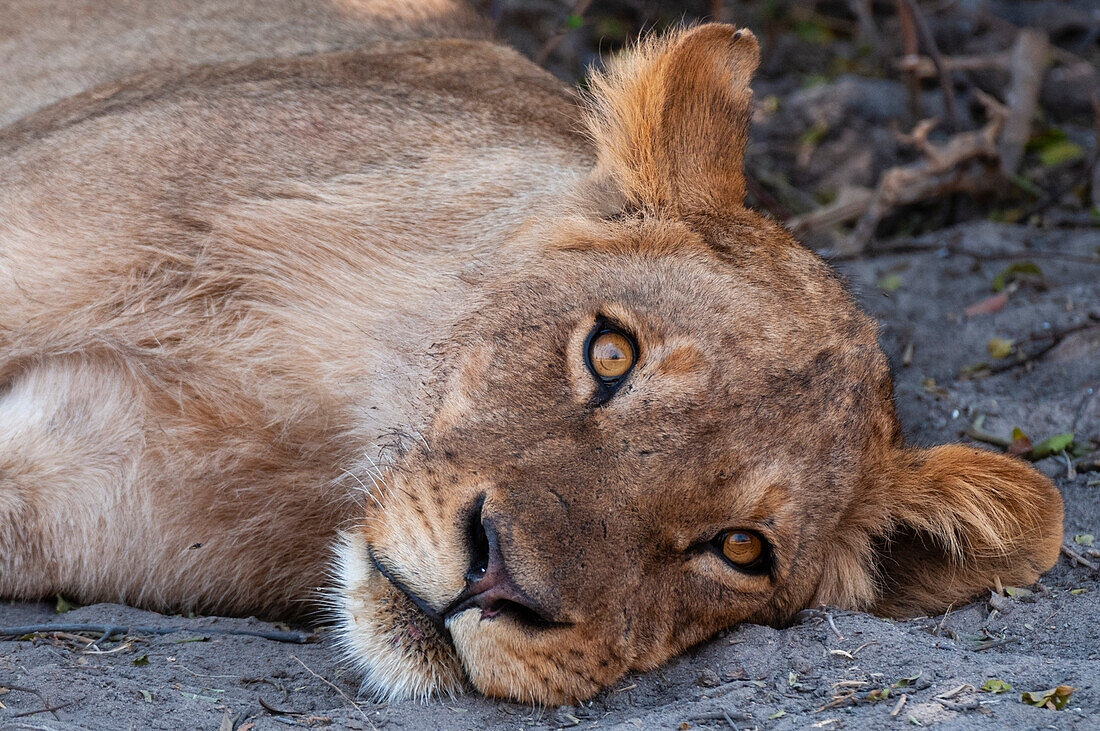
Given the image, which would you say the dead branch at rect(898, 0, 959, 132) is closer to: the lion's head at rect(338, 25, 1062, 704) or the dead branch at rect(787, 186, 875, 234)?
the dead branch at rect(787, 186, 875, 234)

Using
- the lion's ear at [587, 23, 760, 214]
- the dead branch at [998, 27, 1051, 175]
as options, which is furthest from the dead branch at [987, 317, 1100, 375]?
the lion's ear at [587, 23, 760, 214]

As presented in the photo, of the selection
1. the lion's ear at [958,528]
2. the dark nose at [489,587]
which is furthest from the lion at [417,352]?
the dark nose at [489,587]

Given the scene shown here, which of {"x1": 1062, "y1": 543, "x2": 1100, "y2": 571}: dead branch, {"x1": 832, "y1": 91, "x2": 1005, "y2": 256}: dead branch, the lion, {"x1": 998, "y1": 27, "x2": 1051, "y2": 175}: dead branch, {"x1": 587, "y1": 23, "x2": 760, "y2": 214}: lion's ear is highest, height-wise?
{"x1": 998, "y1": 27, "x2": 1051, "y2": 175}: dead branch

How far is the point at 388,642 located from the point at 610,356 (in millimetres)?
968

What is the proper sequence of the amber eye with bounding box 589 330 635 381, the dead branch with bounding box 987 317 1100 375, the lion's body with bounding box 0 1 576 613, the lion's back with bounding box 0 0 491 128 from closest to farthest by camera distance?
the amber eye with bounding box 589 330 635 381 → the lion's body with bounding box 0 1 576 613 → the dead branch with bounding box 987 317 1100 375 → the lion's back with bounding box 0 0 491 128

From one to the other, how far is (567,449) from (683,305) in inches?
24.0

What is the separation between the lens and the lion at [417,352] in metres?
3.02

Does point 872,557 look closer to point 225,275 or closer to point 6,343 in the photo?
point 225,275

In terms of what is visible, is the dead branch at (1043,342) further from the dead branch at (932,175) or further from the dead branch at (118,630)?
the dead branch at (118,630)

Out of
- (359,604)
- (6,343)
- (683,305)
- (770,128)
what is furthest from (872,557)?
(770,128)

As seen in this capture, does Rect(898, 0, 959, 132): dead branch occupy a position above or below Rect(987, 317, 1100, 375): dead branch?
above

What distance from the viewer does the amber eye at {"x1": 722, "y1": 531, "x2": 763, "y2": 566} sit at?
302cm

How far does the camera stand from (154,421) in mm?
3461

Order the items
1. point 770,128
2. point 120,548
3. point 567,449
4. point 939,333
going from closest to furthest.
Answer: point 567,449 → point 120,548 → point 939,333 → point 770,128
